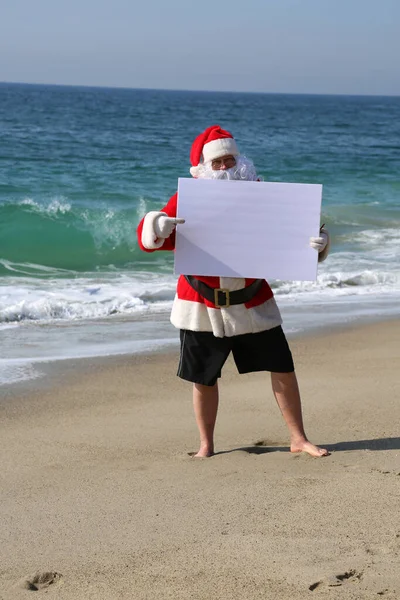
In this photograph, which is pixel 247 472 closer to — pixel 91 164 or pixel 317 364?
pixel 317 364

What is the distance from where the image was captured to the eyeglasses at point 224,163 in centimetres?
388

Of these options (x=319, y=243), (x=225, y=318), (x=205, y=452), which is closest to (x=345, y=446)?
(x=205, y=452)

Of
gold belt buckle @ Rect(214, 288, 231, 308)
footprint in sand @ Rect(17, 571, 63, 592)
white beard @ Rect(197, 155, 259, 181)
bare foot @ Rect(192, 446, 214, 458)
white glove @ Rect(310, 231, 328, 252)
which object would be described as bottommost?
footprint in sand @ Rect(17, 571, 63, 592)

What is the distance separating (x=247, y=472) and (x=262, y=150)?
24.7m

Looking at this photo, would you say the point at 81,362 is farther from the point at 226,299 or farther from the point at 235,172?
the point at 235,172

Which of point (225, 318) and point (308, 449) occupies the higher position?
point (225, 318)

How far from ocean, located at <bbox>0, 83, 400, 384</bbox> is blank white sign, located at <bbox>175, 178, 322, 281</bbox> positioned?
2195 millimetres

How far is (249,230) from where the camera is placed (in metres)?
3.79

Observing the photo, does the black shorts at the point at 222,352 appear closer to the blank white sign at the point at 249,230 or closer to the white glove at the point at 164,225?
the blank white sign at the point at 249,230

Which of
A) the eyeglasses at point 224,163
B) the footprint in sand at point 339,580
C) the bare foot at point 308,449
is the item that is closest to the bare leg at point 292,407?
the bare foot at point 308,449

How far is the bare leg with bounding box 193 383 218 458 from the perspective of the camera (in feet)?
13.3

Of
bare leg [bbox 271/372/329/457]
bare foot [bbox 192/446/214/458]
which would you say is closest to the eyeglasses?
bare leg [bbox 271/372/329/457]

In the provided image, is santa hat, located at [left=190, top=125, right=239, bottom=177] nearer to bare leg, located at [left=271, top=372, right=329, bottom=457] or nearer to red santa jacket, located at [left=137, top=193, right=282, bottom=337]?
red santa jacket, located at [left=137, top=193, right=282, bottom=337]

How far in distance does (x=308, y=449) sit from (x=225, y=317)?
0.71 m
